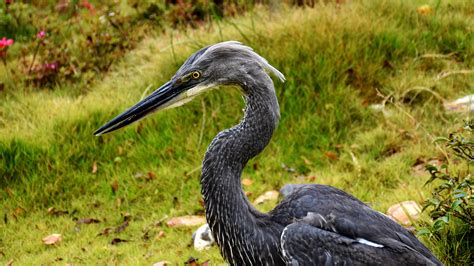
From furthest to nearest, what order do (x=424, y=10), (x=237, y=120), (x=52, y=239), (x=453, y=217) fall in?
(x=424, y=10) < (x=237, y=120) < (x=52, y=239) < (x=453, y=217)

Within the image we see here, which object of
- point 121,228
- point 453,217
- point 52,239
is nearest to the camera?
point 453,217

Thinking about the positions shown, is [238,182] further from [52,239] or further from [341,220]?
[52,239]

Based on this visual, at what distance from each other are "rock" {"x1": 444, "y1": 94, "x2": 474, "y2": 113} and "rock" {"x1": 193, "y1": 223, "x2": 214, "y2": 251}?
248 centimetres

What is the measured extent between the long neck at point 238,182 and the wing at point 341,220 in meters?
0.17

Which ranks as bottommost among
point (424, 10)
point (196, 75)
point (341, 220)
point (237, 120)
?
point (237, 120)

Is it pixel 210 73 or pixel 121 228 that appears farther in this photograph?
pixel 121 228

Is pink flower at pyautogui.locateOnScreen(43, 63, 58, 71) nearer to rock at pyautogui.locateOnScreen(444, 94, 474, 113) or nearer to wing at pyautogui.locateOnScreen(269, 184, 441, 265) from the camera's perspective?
rock at pyautogui.locateOnScreen(444, 94, 474, 113)

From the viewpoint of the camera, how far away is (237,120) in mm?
6609

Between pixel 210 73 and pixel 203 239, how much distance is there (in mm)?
1699

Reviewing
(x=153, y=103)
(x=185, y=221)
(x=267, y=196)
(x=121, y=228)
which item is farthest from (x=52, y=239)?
(x=153, y=103)

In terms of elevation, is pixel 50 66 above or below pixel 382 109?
above

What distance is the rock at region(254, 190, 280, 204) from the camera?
19.1 feet

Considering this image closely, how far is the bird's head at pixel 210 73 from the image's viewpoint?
399 cm

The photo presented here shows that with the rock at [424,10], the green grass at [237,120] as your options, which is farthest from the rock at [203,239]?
the rock at [424,10]
